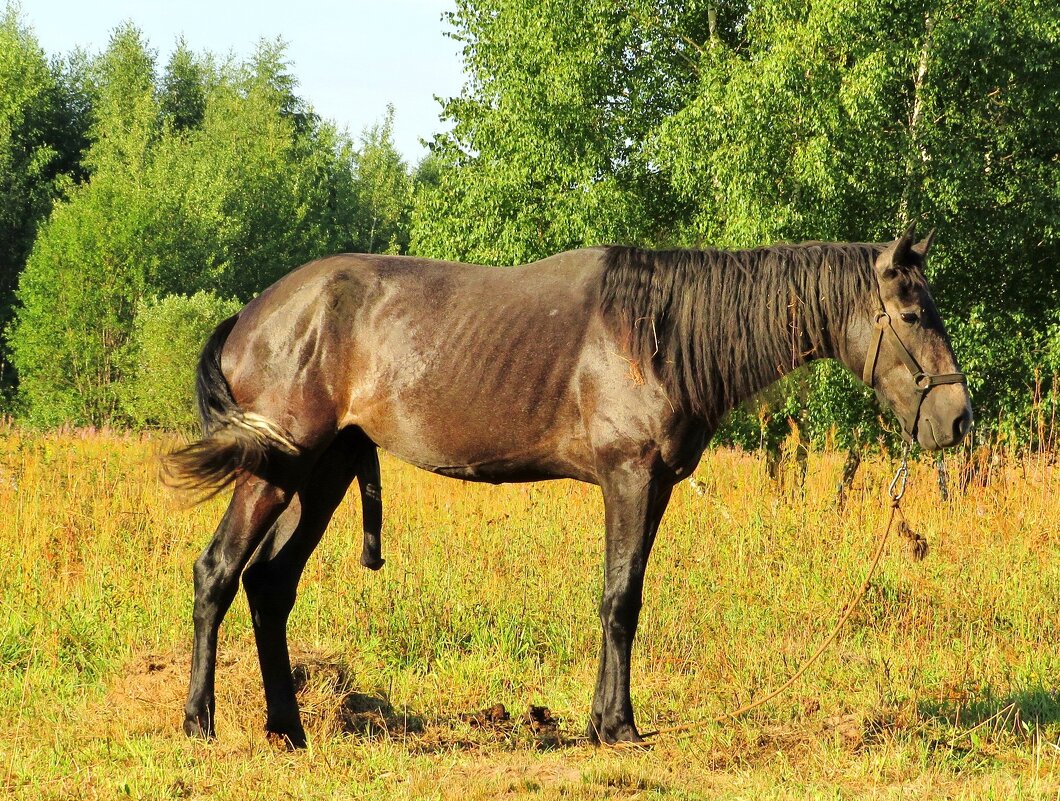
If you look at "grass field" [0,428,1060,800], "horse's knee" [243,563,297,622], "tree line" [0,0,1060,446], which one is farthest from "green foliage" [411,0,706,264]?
"horse's knee" [243,563,297,622]

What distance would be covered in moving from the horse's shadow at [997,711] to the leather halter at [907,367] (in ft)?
4.97

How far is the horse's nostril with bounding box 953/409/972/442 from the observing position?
4.34 metres

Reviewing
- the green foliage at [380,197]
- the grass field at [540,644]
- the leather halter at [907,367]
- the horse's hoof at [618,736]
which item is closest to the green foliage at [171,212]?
the green foliage at [380,197]

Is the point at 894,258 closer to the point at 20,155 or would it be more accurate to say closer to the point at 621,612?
the point at 621,612

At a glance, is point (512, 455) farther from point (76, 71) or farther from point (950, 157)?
point (76, 71)

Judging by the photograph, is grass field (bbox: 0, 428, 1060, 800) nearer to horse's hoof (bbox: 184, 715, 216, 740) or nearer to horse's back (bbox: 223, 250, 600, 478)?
horse's hoof (bbox: 184, 715, 216, 740)

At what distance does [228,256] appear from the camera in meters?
45.5

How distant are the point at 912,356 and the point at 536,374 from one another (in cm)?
168

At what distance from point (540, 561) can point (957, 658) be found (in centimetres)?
280

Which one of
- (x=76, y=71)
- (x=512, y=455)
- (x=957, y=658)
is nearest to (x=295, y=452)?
(x=512, y=455)

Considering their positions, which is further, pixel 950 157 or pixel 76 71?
pixel 76 71

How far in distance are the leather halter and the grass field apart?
1.59 metres

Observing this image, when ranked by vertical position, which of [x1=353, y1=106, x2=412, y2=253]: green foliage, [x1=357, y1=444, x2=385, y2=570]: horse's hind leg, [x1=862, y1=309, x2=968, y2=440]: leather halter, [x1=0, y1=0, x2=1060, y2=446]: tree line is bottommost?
[x1=357, y1=444, x2=385, y2=570]: horse's hind leg

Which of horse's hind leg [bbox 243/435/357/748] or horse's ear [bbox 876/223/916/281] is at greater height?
horse's ear [bbox 876/223/916/281]
